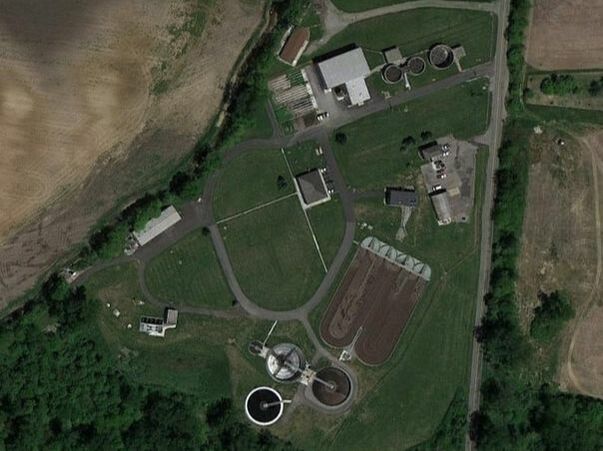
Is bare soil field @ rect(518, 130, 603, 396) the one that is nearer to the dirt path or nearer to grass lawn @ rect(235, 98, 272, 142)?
the dirt path

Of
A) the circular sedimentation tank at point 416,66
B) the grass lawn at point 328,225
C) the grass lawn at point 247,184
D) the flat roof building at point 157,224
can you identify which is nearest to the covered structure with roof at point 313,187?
the grass lawn at point 328,225

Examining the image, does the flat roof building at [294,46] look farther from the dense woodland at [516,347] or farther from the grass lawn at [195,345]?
the grass lawn at [195,345]

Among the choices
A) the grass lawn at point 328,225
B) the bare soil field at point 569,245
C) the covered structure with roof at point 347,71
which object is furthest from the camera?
the bare soil field at point 569,245

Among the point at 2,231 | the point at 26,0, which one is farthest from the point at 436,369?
the point at 26,0

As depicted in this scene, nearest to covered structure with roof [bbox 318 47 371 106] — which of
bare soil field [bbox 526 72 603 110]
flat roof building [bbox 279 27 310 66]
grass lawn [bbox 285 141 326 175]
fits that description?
flat roof building [bbox 279 27 310 66]

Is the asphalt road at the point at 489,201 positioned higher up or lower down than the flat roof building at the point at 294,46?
lower down

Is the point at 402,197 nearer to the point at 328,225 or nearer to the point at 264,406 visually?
the point at 328,225

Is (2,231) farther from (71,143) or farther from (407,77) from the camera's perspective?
(407,77)
